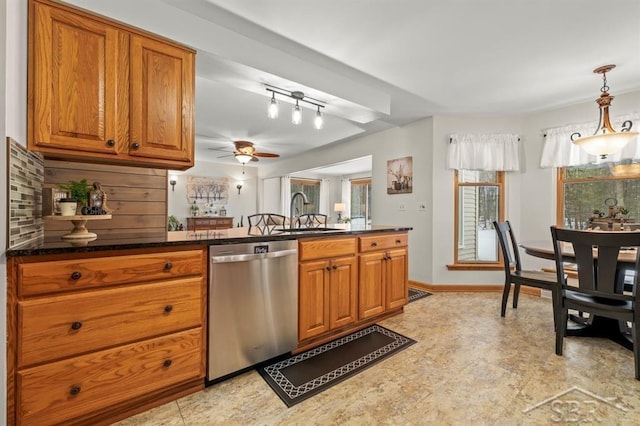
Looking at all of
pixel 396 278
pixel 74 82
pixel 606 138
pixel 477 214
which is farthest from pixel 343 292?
pixel 477 214

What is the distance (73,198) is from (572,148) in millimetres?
4923

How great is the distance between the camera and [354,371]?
6.58 ft

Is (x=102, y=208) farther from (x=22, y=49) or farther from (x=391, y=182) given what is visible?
(x=391, y=182)

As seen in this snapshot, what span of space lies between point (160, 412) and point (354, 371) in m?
1.18

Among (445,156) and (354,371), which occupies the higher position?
(445,156)

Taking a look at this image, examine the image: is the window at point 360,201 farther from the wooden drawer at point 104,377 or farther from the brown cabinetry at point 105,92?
the wooden drawer at point 104,377

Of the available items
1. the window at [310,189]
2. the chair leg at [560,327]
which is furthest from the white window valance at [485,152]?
the window at [310,189]

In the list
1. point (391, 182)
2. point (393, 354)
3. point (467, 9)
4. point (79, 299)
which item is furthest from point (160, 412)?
point (391, 182)

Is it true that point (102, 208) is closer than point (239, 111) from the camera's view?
Yes

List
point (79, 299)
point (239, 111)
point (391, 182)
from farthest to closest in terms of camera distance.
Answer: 1. point (391, 182)
2. point (239, 111)
3. point (79, 299)

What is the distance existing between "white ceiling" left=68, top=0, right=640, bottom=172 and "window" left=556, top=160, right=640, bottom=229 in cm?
86

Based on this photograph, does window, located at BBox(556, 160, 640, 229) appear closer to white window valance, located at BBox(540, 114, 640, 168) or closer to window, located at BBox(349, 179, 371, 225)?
white window valance, located at BBox(540, 114, 640, 168)

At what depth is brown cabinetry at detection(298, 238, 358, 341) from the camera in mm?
2215

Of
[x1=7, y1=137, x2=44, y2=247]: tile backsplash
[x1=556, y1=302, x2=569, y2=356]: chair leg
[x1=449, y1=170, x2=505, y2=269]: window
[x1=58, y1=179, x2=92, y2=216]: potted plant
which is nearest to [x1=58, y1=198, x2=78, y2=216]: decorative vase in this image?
[x1=58, y1=179, x2=92, y2=216]: potted plant
